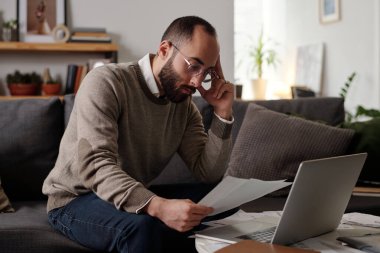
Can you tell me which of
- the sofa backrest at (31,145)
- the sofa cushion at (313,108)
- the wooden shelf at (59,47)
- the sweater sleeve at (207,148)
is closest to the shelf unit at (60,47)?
the wooden shelf at (59,47)

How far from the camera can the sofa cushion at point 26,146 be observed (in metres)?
2.26

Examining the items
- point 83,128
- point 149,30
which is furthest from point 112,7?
point 83,128

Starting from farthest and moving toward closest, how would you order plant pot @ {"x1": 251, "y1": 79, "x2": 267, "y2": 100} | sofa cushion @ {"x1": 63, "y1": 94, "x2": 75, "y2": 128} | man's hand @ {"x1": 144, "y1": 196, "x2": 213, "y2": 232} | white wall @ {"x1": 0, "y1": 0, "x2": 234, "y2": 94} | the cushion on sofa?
1. plant pot @ {"x1": 251, "y1": 79, "x2": 267, "y2": 100}
2. white wall @ {"x1": 0, "y1": 0, "x2": 234, "y2": 94}
3. sofa cushion @ {"x1": 63, "y1": 94, "x2": 75, "y2": 128}
4. the cushion on sofa
5. man's hand @ {"x1": 144, "y1": 196, "x2": 213, "y2": 232}

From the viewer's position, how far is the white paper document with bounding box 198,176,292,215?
55.0 inches

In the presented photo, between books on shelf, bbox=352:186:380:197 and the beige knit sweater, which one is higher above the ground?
the beige knit sweater

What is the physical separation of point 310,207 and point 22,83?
2.91 m

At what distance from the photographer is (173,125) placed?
6.54 feet

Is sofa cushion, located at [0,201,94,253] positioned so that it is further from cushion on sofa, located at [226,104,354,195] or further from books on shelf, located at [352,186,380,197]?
books on shelf, located at [352,186,380,197]

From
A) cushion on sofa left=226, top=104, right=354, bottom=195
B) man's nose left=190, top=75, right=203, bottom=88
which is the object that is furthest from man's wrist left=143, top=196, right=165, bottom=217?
cushion on sofa left=226, top=104, right=354, bottom=195

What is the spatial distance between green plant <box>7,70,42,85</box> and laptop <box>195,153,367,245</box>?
Answer: 2.73m

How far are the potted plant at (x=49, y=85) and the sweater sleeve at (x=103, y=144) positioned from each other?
2.20 metres

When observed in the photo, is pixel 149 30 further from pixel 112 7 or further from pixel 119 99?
pixel 119 99

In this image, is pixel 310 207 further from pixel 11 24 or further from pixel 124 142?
pixel 11 24

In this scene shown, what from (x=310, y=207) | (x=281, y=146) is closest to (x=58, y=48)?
(x=281, y=146)
